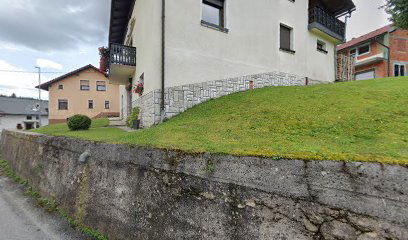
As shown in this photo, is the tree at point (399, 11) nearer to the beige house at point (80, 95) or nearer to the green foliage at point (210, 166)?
the green foliage at point (210, 166)

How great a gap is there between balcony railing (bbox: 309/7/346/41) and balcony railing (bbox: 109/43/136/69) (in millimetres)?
11380

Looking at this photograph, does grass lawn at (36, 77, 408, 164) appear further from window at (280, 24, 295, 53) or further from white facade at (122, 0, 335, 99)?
window at (280, 24, 295, 53)

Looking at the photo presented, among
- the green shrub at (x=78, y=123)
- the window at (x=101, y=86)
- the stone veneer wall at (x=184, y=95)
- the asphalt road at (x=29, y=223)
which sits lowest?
the asphalt road at (x=29, y=223)

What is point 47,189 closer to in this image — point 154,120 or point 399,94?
point 154,120

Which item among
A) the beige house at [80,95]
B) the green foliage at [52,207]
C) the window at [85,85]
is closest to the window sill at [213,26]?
the green foliage at [52,207]

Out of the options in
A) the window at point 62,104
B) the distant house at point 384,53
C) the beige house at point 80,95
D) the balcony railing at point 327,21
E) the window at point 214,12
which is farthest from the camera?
the window at point 62,104

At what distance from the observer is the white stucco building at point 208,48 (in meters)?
8.27

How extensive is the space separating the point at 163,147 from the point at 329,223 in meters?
2.43

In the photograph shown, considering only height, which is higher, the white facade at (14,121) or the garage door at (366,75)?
the garage door at (366,75)

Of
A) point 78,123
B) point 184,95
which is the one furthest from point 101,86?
point 184,95

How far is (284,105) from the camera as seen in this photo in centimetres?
589

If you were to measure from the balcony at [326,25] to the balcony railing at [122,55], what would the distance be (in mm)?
11161

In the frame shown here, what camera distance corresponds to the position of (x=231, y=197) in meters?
2.65

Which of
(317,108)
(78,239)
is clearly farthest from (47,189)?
(317,108)
